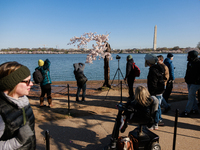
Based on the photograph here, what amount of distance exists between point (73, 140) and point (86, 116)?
162 centimetres

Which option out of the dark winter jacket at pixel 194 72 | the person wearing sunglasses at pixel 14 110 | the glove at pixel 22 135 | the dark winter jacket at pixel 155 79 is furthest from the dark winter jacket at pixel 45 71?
the dark winter jacket at pixel 194 72

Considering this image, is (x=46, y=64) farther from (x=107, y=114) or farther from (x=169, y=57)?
(x=169, y=57)

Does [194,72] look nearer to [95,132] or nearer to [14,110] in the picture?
[95,132]

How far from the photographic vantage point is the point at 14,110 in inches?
59.9

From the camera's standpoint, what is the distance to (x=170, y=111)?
5570 millimetres

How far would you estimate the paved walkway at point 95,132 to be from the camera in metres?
3.40

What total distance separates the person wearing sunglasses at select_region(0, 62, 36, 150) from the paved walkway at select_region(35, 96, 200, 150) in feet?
6.89

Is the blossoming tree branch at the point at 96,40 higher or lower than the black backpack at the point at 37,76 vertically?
higher

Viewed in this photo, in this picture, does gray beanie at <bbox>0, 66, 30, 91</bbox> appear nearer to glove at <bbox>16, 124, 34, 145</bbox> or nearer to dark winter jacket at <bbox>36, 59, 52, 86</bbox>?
glove at <bbox>16, 124, 34, 145</bbox>

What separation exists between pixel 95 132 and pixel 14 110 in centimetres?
291

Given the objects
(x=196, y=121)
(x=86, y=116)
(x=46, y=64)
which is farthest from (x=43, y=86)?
(x=196, y=121)

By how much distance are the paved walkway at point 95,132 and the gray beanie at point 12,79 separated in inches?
94.3

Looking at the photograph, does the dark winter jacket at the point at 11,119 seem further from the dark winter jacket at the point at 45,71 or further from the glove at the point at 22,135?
the dark winter jacket at the point at 45,71

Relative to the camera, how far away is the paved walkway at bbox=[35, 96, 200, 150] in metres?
3.40
